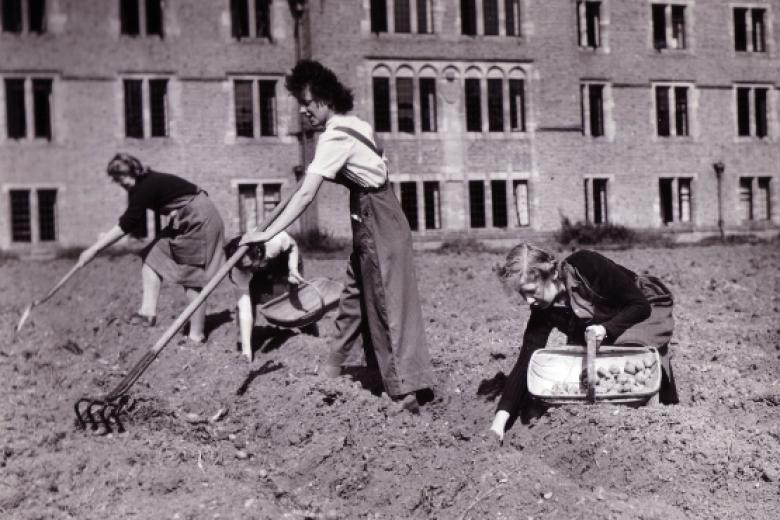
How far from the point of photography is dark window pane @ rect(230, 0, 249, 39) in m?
26.3

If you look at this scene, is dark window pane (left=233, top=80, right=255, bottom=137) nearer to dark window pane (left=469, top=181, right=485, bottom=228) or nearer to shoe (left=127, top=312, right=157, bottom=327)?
dark window pane (left=469, top=181, right=485, bottom=228)

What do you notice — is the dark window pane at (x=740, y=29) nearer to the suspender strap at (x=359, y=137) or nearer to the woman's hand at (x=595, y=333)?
the suspender strap at (x=359, y=137)

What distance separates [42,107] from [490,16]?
474 inches

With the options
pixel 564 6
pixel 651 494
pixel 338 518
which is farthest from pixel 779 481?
pixel 564 6

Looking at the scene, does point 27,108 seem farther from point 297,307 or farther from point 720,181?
point 720,181

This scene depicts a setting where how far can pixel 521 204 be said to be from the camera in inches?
1047

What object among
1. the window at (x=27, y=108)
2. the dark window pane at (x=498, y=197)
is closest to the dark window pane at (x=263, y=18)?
the window at (x=27, y=108)

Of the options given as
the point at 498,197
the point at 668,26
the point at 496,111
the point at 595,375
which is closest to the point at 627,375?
the point at 595,375

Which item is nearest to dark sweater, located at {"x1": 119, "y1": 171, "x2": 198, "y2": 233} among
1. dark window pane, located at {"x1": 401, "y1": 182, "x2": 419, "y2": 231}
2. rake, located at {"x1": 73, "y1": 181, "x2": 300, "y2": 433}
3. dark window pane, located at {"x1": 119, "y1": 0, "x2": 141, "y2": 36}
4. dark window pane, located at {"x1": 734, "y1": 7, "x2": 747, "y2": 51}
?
rake, located at {"x1": 73, "y1": 181, "x2": 300, "y2": 433}

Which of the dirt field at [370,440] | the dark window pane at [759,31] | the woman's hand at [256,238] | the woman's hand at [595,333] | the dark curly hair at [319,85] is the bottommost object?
the dirt field at [370,440]

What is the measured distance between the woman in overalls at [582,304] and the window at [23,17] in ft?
74.4

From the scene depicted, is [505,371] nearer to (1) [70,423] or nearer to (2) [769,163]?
(1) [70,423]

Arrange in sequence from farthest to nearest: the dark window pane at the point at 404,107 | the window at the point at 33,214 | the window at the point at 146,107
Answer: the dark window pane at the point at 404,107
the window at the point at 146,107
the window at the point at 33,214

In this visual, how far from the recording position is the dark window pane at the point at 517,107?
26734 millimetres
